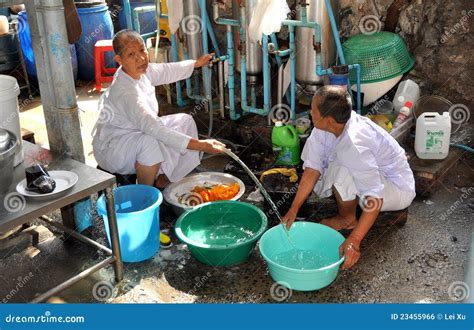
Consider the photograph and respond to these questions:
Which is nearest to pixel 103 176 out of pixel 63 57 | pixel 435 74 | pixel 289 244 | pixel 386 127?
pixel 63 57

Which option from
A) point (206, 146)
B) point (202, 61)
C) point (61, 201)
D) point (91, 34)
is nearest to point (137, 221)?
point (61, 201)

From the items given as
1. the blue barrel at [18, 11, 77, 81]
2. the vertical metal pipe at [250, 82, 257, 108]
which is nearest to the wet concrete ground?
the vertical metal pipe at [250, 82, 257, 108]

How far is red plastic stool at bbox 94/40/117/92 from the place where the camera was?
693 centimetres

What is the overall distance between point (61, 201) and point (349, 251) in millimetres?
1629

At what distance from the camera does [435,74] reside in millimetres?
4938

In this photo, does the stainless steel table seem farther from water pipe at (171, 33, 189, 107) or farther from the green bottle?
water pipe at (171, 33, 189, 107)

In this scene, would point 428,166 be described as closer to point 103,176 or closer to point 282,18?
point 282,18

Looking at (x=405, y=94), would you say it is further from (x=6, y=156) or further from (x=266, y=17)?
(x=6, y=156)

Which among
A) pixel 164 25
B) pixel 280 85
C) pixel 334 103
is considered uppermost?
pixel 164 25

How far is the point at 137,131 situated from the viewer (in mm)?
3785

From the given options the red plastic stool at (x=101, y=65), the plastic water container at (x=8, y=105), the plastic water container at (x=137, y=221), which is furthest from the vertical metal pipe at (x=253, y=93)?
the red plastic stool at (x=101, y=65)

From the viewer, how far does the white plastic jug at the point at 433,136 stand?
4.03m

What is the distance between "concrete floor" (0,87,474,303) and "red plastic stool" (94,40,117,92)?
12.3 feet

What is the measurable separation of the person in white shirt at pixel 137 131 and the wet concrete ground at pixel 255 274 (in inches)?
21.9
